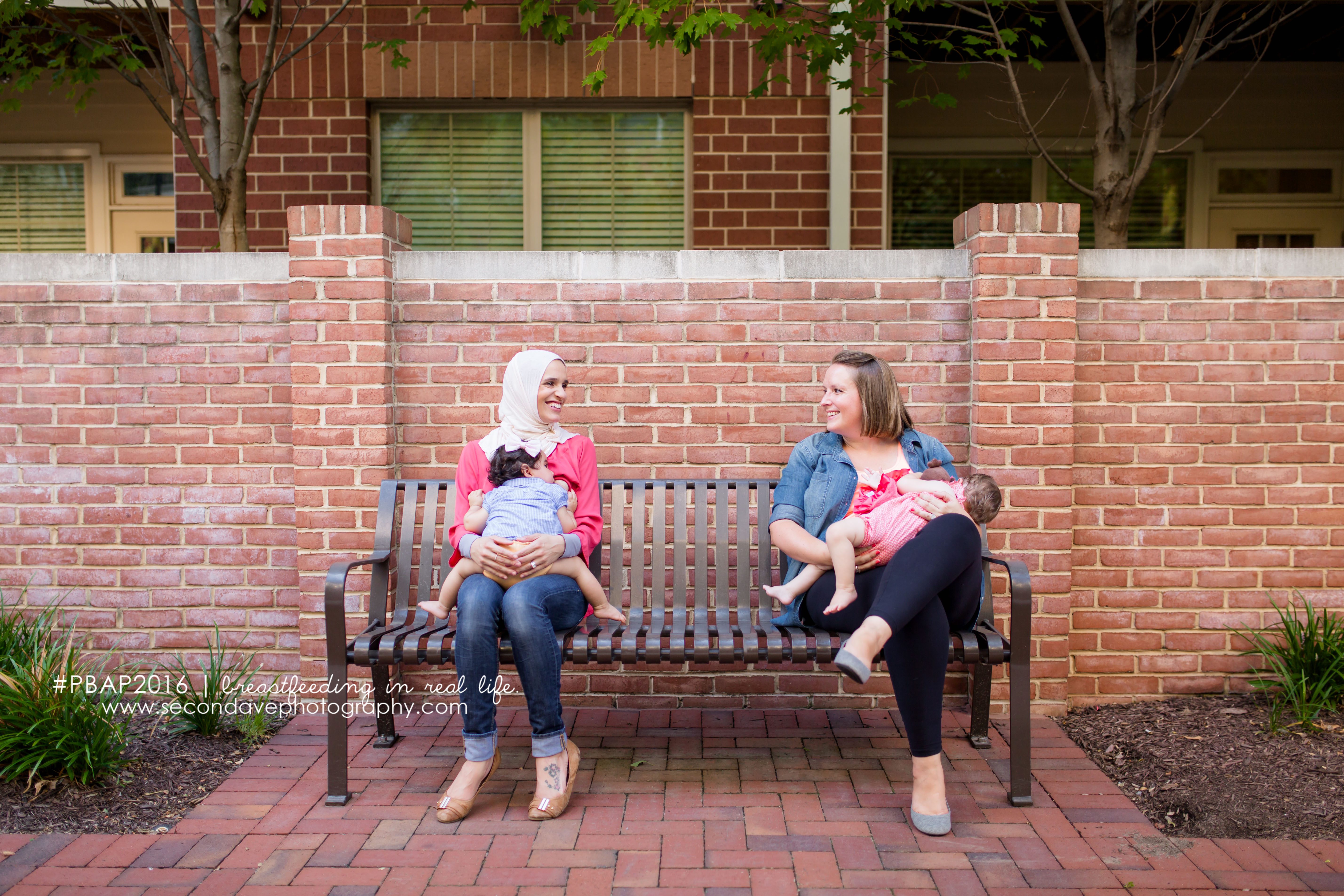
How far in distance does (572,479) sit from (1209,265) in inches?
107

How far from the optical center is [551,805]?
3.04 meters

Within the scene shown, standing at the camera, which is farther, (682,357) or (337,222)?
(682,357)

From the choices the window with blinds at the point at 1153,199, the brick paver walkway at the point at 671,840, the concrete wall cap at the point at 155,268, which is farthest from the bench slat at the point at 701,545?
the window with blinds at the point at 1153,199

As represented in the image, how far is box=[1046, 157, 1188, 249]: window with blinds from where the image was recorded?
26.9ft

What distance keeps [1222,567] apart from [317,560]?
12.2 ft

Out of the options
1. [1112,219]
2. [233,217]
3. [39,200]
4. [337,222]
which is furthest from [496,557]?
[39,200]

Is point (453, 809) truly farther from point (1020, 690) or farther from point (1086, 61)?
point (1086, 61)

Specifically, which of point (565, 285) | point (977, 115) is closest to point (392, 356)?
point (565, 285)

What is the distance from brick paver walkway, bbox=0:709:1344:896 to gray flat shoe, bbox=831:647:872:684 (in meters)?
0.52

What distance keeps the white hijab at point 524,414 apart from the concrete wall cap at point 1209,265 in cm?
224

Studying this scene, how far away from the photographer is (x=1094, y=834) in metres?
2.98

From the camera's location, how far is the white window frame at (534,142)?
681 centimetres

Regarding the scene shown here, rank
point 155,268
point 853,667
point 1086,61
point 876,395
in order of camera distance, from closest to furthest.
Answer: point 853,667
point 876,395
point 155,268
point 1086,61

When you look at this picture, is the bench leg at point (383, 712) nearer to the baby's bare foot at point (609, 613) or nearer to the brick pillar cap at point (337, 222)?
the baby's bare foot at point (609, 613)
